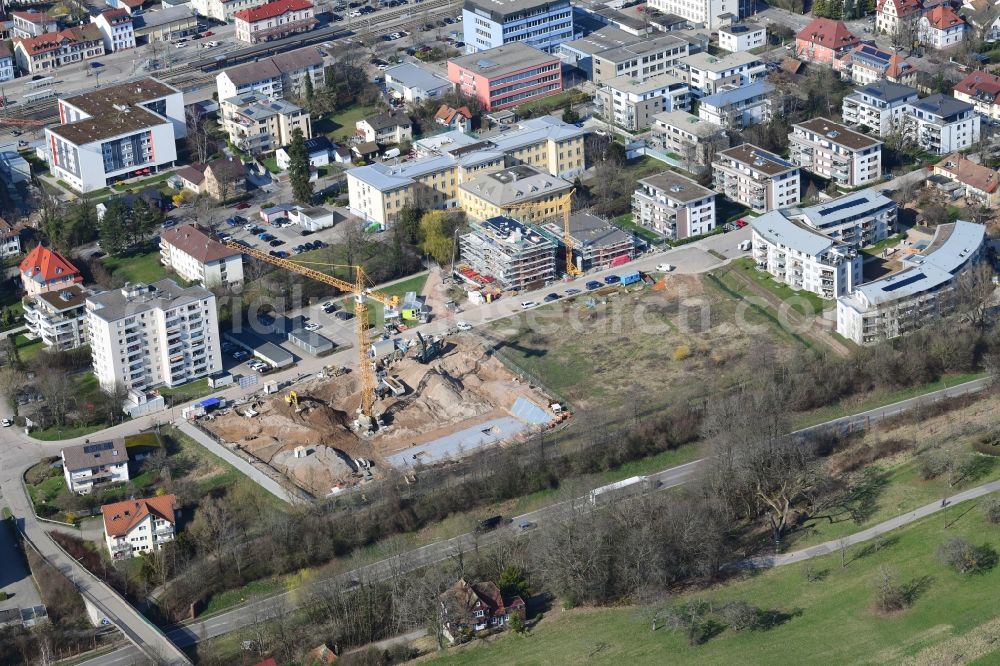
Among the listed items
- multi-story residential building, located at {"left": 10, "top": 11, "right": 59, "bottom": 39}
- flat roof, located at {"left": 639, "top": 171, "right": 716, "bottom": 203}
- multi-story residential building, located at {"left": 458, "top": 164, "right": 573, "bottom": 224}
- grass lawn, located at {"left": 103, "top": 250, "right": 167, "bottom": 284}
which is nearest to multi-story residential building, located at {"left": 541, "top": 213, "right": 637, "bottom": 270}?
multi-story residential building, located at {"left": 458, "top": 164, "right": 573, "bottom": 224}

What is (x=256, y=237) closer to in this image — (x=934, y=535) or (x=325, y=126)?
(x=325, y=126)

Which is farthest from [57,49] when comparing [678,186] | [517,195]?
[678,186]

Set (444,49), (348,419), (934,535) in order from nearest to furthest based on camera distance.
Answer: (934,535)
(348,419)
(444,49)

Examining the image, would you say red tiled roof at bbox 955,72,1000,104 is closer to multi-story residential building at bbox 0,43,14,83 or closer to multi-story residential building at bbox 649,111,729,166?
multi-story residential building at bbox 649,111,729,166

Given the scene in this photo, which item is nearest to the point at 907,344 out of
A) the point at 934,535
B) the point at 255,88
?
the point at 934,535

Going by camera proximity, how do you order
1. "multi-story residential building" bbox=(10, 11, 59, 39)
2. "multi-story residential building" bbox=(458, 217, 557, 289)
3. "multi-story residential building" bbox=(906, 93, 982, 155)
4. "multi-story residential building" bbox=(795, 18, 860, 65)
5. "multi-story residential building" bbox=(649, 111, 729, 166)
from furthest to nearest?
"multi-story residential building" bbox=(10, 11, 59, 39) → "multi-story residential building" bbox=(795, 18, 860, 65) → "multi-story residential building" bbox=(906, 93, 982, 155) → "multi-story residential building" bbox=(649, 111, 729, 166) → "multi-story residential building" bbox=(458, 217, 557, 289)

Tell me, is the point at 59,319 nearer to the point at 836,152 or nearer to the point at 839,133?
the point at 836,152

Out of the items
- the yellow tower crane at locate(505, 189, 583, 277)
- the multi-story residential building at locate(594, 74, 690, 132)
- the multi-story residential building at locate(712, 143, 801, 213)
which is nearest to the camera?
the yellow tower crane at locate(505, 189, 583, 277)
